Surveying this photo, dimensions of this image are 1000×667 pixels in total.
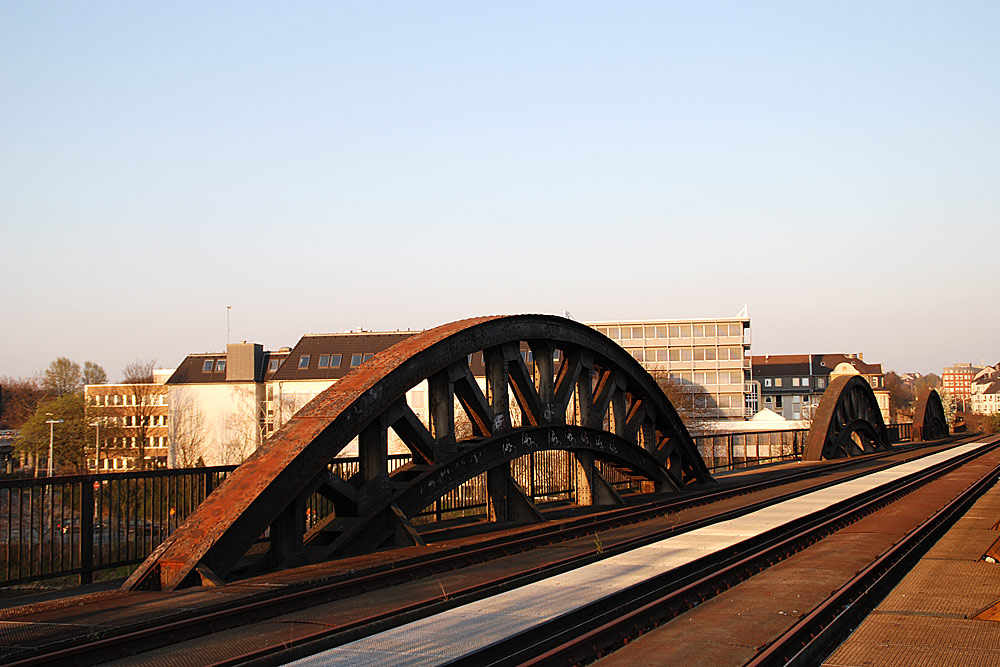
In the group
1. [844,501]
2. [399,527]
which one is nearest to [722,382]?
[844,501]

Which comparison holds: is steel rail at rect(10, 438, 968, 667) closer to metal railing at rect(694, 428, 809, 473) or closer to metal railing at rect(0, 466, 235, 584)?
metal railing at rect(0, 466, 235, 584)

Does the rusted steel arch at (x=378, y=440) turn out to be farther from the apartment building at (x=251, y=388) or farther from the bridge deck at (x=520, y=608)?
the apartment building at (x=251, y=388)

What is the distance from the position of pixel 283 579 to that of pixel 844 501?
14.1 m

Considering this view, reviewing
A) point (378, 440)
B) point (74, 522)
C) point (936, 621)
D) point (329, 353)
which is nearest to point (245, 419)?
point (329, 353)

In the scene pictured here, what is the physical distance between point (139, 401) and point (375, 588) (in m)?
68.6

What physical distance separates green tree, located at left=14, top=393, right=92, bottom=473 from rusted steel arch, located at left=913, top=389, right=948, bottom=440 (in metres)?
61.7

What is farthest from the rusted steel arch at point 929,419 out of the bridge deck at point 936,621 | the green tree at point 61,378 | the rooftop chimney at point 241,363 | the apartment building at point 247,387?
the green tree at point 61,378

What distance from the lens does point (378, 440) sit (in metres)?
13.2

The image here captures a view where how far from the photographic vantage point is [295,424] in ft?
40.3

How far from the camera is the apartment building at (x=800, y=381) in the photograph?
138875 mm

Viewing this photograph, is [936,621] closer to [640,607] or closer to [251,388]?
[640,607]

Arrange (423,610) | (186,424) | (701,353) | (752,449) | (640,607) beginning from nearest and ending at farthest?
(423,610) < (640,607) < (752,449) < (186,424) < (701,353)

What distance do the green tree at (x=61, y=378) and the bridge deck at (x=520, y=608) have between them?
367 ft

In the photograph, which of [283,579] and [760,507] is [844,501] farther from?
[283,579]
